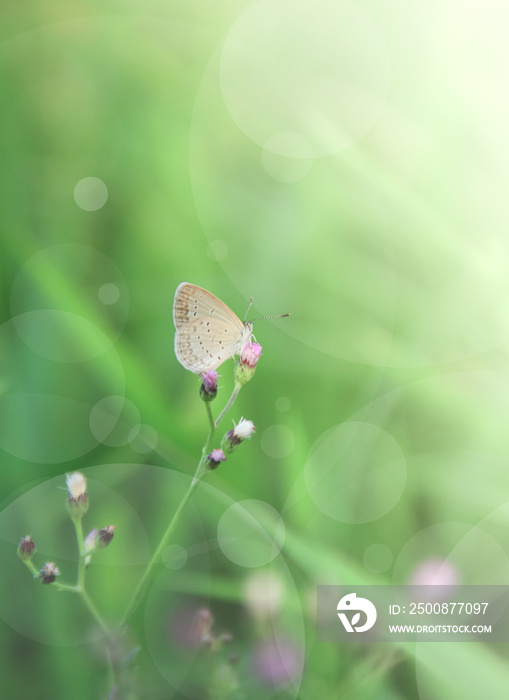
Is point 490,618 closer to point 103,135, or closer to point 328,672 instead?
point 328,672

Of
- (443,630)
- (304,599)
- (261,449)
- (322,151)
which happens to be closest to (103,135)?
(322,151)

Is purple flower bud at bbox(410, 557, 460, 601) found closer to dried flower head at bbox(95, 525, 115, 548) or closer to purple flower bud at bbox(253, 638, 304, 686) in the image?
purple flower bud at bbox(253, 638, 304, 686)

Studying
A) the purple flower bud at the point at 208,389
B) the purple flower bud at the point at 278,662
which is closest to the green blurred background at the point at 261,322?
the purple flower bud at the point at 278,662

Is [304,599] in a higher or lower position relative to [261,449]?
lower

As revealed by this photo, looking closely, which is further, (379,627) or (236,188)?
(236,188)

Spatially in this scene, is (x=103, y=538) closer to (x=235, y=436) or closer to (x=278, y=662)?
(x=235, y=436)

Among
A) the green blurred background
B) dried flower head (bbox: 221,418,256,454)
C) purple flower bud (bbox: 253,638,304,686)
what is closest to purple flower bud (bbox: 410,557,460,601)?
the green blurred background

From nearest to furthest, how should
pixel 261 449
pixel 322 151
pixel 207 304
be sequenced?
pixel 207 304 → pixel 261 449 → pixel 322 151

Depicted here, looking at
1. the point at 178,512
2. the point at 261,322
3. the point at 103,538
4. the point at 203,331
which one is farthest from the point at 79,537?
the point at 261,322
